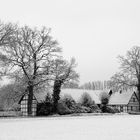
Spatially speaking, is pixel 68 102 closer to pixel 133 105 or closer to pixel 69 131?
pixel 133 105

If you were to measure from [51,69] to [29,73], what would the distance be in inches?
141

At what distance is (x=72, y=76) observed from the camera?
189 ft

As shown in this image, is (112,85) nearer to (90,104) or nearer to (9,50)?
(90,104)

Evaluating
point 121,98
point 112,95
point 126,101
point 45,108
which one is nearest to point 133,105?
point 126,101

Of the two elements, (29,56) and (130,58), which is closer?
(29,56)

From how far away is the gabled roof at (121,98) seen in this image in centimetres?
8102

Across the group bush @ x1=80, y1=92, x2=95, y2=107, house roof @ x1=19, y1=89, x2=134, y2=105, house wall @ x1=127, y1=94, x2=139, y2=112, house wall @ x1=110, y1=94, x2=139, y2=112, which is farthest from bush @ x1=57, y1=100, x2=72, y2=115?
house wall @ x1=127, y1=94, x2=139, y2=112

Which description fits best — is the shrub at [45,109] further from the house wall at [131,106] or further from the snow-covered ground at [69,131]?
the house wall at [131,106]

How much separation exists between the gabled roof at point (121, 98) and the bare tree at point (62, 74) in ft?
82.1

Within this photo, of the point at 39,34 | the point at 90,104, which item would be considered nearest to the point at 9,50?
the point at 39,34

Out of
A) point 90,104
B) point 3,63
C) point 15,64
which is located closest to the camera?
point 3,63

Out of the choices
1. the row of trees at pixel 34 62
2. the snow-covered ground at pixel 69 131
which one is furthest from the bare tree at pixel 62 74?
the snow-covered ground at pixel 69 131

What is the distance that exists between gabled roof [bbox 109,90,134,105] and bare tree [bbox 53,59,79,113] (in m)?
25.0

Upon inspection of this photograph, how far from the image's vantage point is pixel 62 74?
56.8m
